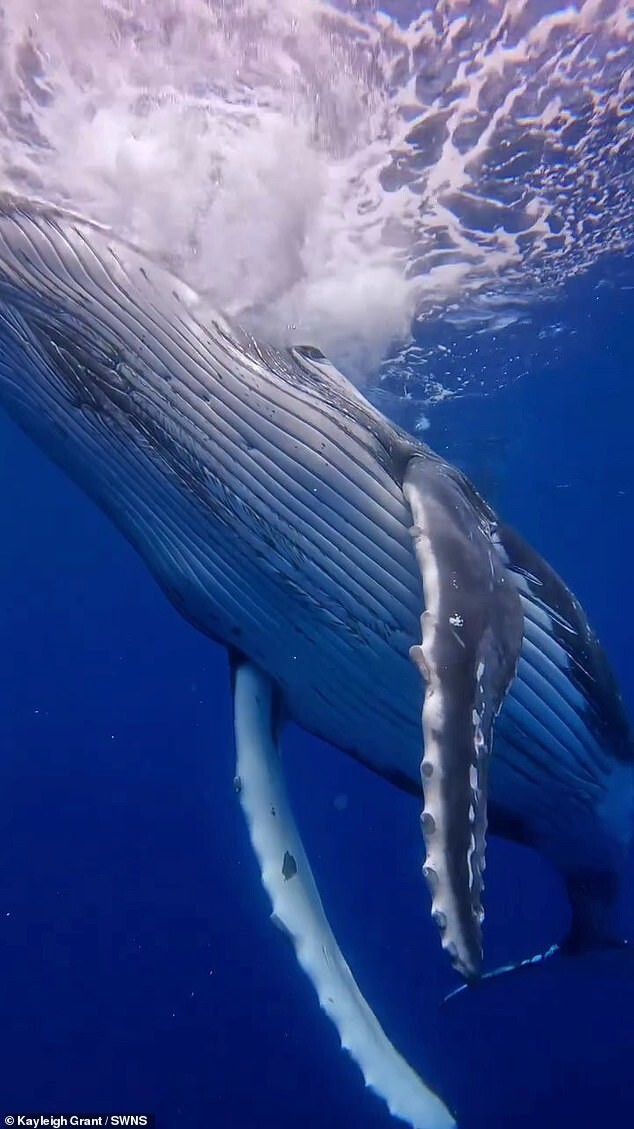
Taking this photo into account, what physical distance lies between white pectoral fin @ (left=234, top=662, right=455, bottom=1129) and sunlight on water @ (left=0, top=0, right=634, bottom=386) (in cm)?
317

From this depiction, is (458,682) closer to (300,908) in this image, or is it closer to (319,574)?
(319,574)

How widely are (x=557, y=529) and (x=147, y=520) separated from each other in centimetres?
6361

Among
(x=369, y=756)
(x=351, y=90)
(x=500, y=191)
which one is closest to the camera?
(x=369, y=756)

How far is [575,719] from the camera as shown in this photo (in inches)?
211

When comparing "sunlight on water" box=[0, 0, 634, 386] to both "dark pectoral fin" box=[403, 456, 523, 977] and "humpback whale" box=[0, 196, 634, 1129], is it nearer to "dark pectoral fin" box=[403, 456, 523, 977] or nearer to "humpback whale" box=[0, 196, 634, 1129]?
Result: "humpback whale" box=[0, 196, 634, 1129]

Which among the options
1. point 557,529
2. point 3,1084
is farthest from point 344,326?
point 557,529

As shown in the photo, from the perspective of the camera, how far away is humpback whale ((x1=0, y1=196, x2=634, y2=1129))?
3494mm

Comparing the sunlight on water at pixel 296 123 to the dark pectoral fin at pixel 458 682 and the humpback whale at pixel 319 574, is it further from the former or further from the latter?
the dark pectoral fin at pixel 458 682

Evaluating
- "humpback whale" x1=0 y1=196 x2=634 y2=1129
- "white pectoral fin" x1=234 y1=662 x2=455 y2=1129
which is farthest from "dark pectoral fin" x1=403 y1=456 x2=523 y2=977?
"white pectoral fin" x1=234 y1=662 x2=455 y2=1129

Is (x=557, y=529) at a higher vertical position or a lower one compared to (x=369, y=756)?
higher

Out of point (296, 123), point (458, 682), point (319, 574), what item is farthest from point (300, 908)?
point (296, 123)

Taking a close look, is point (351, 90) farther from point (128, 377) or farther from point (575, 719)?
point (575, 719)

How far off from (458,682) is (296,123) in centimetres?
700

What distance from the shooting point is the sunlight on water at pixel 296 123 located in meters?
6.38
